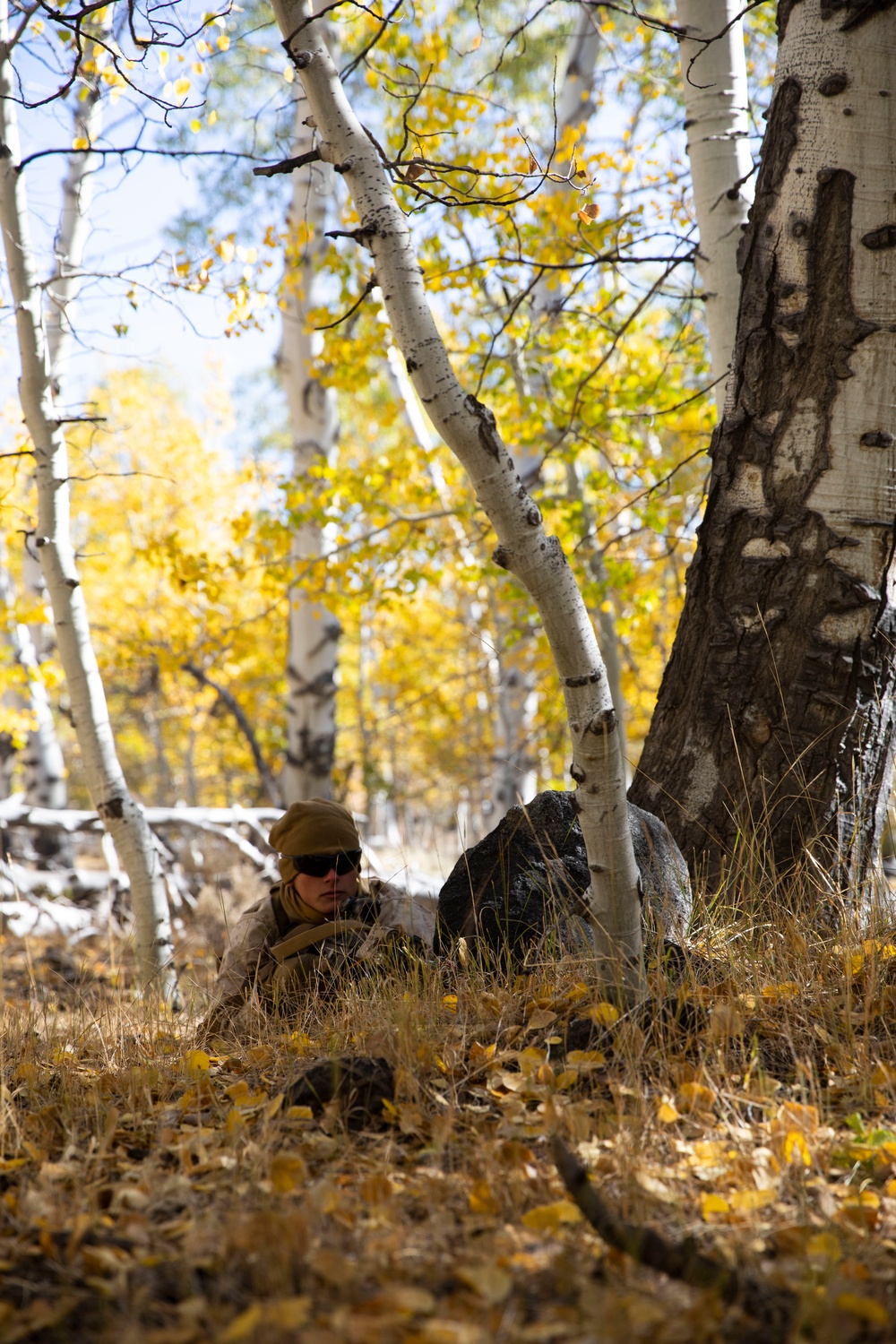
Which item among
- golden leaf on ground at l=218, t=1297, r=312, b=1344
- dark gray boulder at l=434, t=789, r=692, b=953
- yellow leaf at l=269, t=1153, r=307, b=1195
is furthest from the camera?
dark gray boulder at l=434, t=789, r=692, b=953

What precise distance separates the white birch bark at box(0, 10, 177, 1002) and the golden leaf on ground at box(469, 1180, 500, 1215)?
3070 millimetres

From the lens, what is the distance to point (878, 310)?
2.63m

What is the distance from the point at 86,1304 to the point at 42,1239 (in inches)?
7.5

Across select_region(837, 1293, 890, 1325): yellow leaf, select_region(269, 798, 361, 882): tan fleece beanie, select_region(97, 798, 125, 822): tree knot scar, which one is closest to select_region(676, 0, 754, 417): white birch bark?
select_region(269, 798, 361, 882): tan fleece beanie

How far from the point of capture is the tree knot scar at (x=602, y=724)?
2033mm

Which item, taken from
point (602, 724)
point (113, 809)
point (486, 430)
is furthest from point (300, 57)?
point (113, 809)

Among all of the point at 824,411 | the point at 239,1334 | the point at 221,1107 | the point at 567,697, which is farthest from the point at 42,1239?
the point at 824,411

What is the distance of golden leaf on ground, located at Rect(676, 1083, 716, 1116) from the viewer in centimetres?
187

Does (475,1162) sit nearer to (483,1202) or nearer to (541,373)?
(483,1202)

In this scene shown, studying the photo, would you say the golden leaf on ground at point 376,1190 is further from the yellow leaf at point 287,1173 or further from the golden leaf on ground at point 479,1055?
the golden leaf on ground at point 479,1055

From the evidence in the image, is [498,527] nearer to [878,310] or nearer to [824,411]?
[824,411]

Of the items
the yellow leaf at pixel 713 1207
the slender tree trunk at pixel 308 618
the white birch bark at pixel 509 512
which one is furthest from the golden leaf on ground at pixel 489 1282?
the slender tree trunk at pixel 308 618

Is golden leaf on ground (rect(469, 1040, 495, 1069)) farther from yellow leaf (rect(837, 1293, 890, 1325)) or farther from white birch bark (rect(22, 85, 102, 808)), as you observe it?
white birch bark (rect(22, 85, 102, 808))

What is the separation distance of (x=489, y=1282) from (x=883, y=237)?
2845 mm
